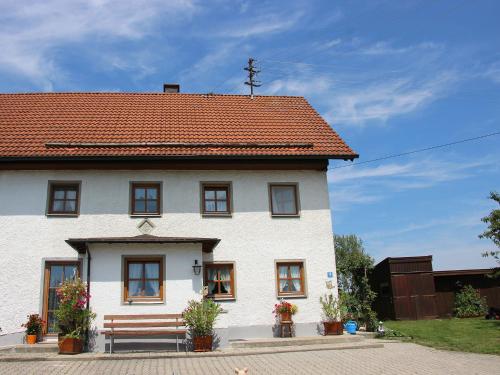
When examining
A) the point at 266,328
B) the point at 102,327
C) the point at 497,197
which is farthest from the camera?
the point at 497,197

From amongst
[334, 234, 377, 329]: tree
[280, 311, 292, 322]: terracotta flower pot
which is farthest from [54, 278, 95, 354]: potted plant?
[334, 234, 377, 329]: tree

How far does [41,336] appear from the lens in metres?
14.4

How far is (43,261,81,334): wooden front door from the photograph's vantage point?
582 inches

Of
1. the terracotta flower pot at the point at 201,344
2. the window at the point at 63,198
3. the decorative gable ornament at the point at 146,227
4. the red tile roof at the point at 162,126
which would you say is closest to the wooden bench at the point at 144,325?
the terracotta flower pot at the point at 201,344

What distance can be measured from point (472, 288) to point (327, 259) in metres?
11.3

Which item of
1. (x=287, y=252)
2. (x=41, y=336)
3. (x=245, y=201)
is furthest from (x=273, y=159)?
(x=41, y=336)

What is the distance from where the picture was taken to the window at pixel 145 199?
1599 cm

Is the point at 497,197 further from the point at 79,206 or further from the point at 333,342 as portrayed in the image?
the point at 79,206

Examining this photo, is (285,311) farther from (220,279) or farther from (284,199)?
(284,199)

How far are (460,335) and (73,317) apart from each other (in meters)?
11.8

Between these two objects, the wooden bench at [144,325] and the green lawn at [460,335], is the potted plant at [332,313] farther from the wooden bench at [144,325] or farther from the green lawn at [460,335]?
the wooden bench at [144,325]

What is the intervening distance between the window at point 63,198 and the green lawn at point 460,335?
11.2 meters

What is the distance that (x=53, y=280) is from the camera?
15.1m

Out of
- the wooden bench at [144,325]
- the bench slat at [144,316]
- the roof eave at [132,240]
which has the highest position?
the roof eave at [132,240]
